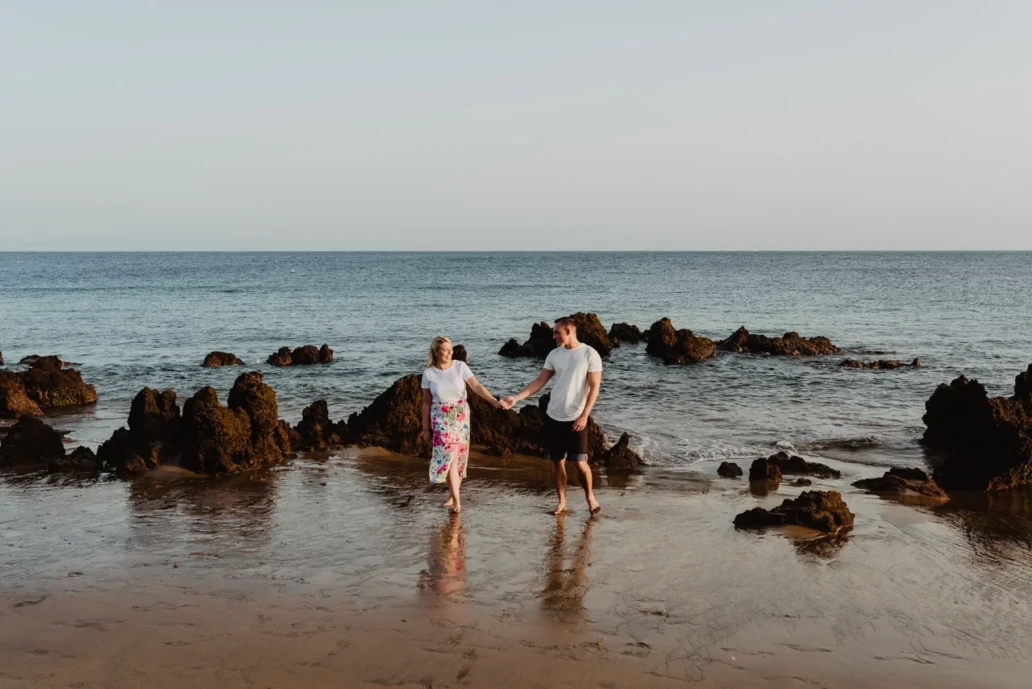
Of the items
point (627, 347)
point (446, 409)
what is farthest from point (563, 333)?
point (627, 347)

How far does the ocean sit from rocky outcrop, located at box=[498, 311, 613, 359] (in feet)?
1.97

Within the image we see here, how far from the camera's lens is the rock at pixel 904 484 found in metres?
10.3

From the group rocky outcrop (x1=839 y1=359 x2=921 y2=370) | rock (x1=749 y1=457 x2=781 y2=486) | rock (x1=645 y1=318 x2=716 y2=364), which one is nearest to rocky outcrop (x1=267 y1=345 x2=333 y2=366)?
rock (x1=645 y1=318 x2=716 y2=364)

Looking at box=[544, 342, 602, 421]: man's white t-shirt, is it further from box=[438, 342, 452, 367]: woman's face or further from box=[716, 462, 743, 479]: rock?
box=[716, 462, 743, 479]: rock

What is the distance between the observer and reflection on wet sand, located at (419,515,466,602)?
663cm

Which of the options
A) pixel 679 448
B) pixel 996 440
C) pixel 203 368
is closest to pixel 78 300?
pixel 203 368

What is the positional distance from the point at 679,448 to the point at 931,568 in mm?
6145

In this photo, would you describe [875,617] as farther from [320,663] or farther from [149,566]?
[149,566]

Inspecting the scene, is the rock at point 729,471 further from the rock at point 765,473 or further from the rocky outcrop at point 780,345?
the rocky outcrop at point 780,345

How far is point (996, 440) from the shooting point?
36.0ft

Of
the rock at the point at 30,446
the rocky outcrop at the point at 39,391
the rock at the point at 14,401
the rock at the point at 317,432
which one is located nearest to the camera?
the rock at the point at 30,446

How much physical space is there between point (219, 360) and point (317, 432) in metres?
13.9

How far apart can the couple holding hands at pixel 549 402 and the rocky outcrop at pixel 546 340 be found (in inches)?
750

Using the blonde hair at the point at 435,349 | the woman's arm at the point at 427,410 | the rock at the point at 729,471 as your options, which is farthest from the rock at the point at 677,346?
the blonde hair at the point at 435,349
